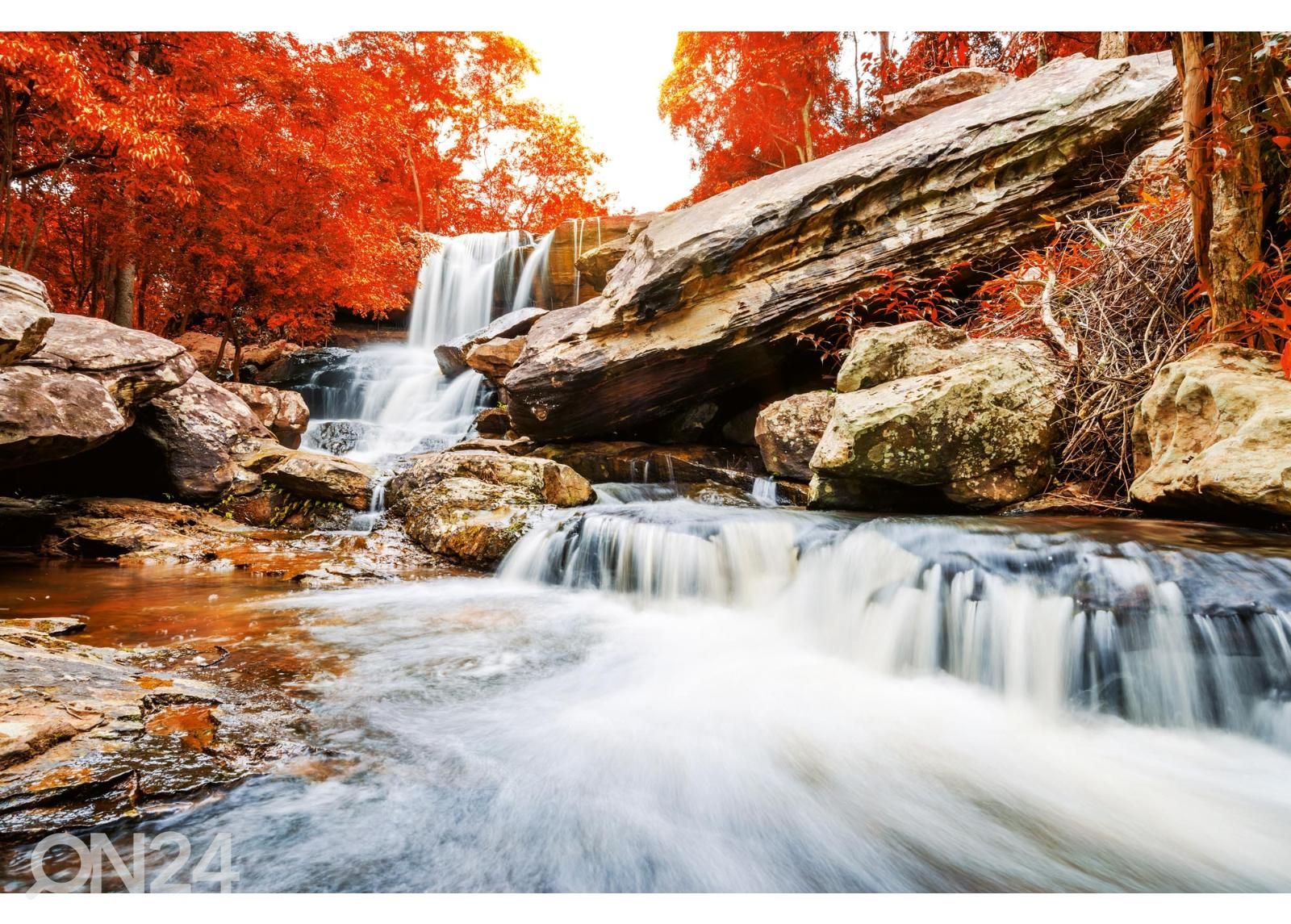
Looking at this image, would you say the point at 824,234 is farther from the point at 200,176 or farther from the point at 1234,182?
the point at 200,176

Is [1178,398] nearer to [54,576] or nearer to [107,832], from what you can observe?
[107,832]

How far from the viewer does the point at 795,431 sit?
592cm

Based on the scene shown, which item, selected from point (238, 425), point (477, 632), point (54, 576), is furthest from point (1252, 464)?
point (238, 425)

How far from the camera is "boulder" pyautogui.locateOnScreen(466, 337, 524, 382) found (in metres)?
9.48

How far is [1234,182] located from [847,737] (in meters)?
3.50

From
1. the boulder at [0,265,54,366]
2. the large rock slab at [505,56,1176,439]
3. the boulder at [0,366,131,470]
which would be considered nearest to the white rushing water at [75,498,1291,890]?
the boulder at [0,265,54,366]

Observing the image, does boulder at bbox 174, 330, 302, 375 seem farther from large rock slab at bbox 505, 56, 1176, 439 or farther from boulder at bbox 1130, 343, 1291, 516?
boulder at bbox 1130, 343, 1291, 516

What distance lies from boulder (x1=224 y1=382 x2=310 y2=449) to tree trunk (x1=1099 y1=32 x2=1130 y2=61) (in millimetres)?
12307

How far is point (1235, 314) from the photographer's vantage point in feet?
10.4

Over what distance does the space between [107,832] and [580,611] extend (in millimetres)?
2783

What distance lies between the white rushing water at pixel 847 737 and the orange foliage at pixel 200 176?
20.7 feet

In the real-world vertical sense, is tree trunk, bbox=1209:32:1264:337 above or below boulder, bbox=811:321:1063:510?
above

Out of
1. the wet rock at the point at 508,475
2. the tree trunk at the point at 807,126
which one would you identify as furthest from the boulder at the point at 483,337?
the tree trunk at the point at 807,126

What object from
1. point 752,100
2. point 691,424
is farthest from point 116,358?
point 752,100
